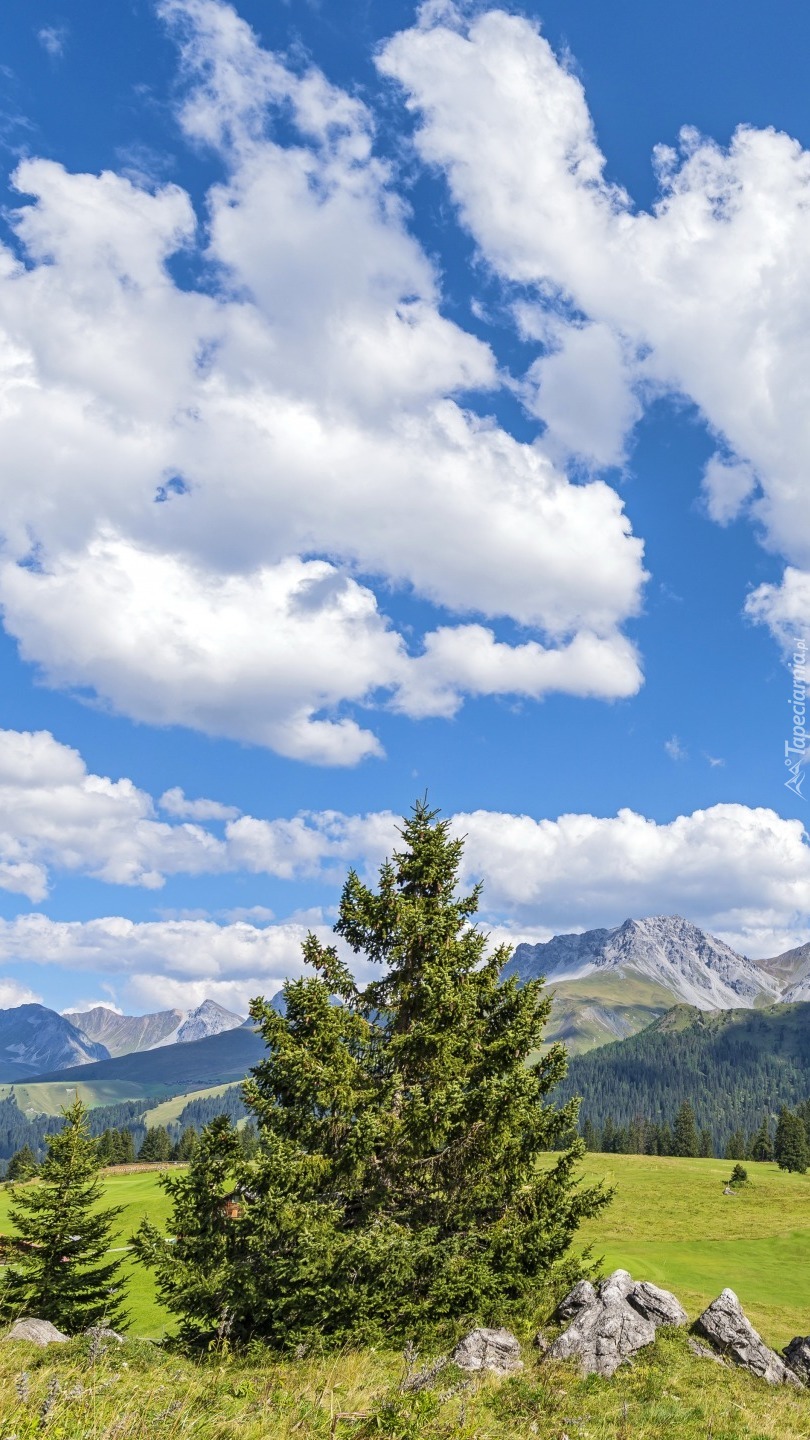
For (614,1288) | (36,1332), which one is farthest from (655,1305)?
(36,1332)

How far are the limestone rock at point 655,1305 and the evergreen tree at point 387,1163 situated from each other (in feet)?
5.02

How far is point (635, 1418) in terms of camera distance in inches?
478

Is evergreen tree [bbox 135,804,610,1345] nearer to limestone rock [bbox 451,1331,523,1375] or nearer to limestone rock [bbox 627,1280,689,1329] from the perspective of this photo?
limestone rock [bbox 451,1331,523,1375]

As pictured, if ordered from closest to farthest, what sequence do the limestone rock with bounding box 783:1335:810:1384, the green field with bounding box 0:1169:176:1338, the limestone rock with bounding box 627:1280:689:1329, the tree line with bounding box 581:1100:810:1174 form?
the limestone rock with bounding box 783:1335:810:1384
the limestone rock with bounding box 627:1280:689:1329
the green field with bounding box 0:1169:176:1338
the tree line with bounding box 581:1100:810:1174

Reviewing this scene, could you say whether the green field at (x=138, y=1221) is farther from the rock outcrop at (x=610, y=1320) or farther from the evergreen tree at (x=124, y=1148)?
the evergreen tree at (x=124, y=1148)

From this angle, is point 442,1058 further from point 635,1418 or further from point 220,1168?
point 635,1418

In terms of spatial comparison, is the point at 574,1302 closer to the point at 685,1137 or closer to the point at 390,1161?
the point at 390,1161

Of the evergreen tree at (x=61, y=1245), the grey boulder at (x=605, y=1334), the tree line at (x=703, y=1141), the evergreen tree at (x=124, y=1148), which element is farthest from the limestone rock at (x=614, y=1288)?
the evergreen tree at (x=124, y=1148)

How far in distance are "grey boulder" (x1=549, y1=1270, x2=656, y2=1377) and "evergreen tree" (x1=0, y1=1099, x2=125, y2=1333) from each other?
585 inches

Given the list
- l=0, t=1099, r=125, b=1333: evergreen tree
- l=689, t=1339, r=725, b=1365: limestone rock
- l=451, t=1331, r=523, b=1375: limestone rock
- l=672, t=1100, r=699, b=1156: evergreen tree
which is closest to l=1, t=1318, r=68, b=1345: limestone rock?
l=0, t=1099, r=125, b=1333: evergreen tree

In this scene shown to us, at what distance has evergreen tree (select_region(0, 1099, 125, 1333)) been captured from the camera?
22547mm

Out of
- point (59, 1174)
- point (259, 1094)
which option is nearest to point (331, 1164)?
point (259, 1094)

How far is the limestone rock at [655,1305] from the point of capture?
18.1 meters

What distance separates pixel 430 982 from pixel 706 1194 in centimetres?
7345
